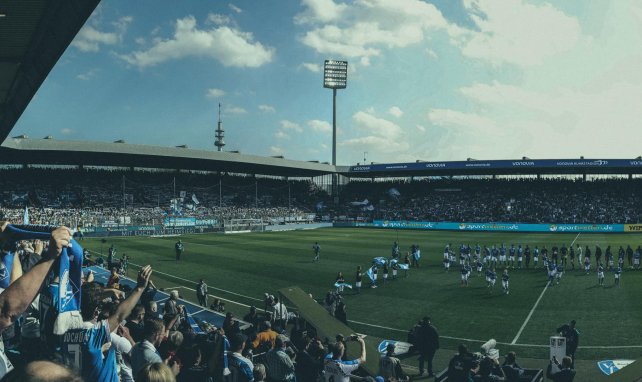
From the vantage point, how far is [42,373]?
186cm

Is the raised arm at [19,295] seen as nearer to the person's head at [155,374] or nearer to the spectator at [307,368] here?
the person's head at [155,374]

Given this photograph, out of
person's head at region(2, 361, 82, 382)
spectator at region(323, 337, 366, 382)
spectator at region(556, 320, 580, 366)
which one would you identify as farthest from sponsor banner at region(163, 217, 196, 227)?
person's head at region(2, 361, 82, 382)

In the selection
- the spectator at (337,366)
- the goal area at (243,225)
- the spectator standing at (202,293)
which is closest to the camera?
the spectator at (337,366)

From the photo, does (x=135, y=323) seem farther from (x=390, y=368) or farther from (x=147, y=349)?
(x=390, y=368)

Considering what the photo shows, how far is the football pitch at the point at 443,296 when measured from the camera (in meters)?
16.0

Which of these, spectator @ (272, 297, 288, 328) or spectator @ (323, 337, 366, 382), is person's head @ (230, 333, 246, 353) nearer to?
spectator @ (323, 337, 366, 382)

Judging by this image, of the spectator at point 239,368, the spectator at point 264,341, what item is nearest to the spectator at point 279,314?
the spectator at point 264,341

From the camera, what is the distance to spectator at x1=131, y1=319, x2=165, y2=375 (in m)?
5.37

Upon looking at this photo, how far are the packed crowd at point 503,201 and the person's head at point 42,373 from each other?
6424cm

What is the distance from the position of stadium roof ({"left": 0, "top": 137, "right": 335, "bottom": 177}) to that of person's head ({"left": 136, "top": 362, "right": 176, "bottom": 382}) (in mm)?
61701

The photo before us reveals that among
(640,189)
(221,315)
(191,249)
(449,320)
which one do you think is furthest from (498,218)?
(221,315)

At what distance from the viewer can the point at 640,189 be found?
217 feet

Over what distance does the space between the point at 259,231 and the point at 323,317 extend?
5127cm

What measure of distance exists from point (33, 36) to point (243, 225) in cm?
5270
